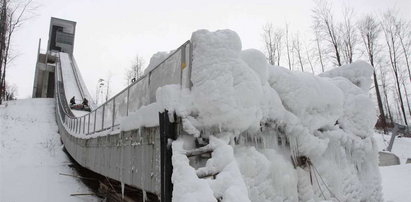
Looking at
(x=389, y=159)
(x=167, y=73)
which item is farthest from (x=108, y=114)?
(x=389, y=159)

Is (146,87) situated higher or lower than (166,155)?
higher

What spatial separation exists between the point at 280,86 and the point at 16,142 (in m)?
15.5

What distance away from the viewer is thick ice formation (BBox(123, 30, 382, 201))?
3279 millimetres

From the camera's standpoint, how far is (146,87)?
Answer: 494cm

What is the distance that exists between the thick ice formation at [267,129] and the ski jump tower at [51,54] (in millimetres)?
39626

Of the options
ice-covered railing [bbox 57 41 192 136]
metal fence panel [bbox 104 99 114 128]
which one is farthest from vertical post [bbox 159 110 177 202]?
metal fence panel [bbox 104 99 114 128]

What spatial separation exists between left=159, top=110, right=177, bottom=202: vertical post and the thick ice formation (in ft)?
0.52

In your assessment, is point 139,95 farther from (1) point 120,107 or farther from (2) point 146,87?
(1) point 120,107

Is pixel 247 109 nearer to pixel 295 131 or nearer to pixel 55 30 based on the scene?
pixel 295 131

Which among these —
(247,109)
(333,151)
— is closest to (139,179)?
(247,109)

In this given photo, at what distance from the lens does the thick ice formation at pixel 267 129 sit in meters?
3.28

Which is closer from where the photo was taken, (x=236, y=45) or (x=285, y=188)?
(x=236, y=45)

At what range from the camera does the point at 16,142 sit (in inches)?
571

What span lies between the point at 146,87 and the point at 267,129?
2346 millimetres
